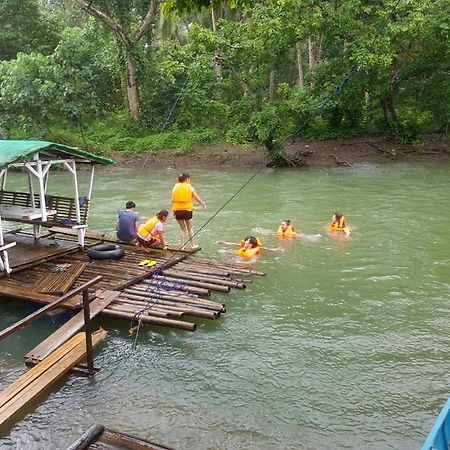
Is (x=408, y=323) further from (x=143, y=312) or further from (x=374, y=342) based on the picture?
(x=143, y=312)

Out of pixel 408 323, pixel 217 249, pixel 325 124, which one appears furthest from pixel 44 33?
pixel 408 323

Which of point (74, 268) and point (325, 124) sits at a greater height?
point (325, 124)

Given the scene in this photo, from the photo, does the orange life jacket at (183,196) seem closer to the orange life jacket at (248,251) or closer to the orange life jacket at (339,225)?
the orange life jacket at (248,251)

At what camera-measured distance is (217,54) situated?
22688 mm

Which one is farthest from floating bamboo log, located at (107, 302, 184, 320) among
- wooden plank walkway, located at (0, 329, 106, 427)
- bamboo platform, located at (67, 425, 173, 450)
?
bamboo platform, located at (67, 425, 173, 450)

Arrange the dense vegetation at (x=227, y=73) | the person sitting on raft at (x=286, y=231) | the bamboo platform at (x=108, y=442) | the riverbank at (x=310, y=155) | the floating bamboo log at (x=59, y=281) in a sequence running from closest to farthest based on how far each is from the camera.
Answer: the bamboo platform at (x=108, y=442)
the floating bamboo log at (x=59, y=281)
the person sitting on raft at (x=286, y=231)
the dense vegetation at (x=227, y=73)
the riverbank at (x=310, y=155)

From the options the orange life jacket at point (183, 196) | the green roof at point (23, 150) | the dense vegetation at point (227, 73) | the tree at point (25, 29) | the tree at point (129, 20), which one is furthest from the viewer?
the tree at point (25, 29)

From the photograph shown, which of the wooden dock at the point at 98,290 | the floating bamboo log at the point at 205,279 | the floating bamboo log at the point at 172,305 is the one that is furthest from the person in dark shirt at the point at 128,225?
the floating bamboo log at the point at 172,305

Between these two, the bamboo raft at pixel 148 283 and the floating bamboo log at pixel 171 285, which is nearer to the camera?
the bamboo raft at pixel 148 283

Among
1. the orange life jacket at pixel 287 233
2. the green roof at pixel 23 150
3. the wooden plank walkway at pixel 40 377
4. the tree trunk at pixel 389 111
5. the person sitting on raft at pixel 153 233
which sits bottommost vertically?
the wooden plank walkway at pixel 40 377

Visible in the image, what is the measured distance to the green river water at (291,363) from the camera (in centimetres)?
571

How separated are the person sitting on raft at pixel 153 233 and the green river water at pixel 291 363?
4.72ft

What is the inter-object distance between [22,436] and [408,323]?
5715 millimetres

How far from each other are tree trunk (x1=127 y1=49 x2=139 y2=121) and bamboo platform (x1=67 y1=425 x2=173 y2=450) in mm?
25727
